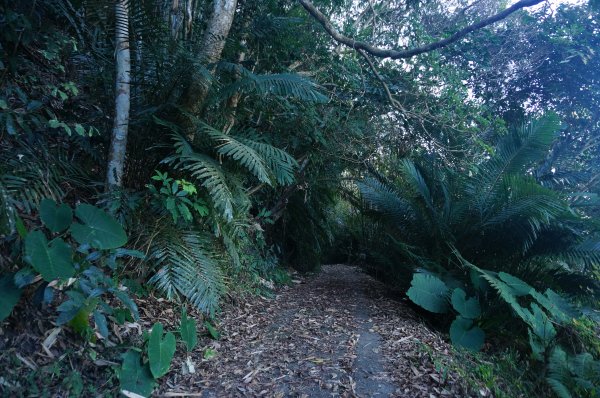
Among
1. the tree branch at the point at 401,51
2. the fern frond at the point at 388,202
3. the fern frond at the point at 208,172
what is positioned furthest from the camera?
the fern frond at the point at 388,202

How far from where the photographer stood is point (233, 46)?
426 centimetres

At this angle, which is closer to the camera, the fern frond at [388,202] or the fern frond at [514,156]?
the fern frond at [514,156]

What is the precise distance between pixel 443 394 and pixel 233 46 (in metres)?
3.63

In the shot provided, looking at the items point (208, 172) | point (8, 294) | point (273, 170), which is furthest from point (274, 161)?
point (8, 294)

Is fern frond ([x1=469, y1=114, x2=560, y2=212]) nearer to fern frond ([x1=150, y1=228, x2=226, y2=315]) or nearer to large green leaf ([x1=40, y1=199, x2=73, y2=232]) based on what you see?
fern frond ([x1=150, y1=228, x2=226, y2=315])

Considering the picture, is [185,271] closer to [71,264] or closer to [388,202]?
[71,264]

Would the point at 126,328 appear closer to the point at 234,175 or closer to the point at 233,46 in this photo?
the point at 234,175

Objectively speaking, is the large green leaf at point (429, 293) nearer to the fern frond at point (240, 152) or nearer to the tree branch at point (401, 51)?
the fern frond at point (240, 152)

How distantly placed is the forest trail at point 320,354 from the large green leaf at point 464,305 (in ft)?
1.14

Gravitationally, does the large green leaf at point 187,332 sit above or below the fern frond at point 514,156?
below

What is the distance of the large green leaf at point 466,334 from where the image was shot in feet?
12.3

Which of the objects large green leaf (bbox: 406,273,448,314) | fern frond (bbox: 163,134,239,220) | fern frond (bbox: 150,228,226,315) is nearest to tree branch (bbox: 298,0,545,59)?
fern frond (bbox: 163,134,239,220)

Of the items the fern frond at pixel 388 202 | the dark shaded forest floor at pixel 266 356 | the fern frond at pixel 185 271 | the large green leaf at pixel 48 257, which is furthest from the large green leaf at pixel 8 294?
the fern frond at pixel 388 202

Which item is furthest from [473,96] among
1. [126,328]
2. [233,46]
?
[126,328]
